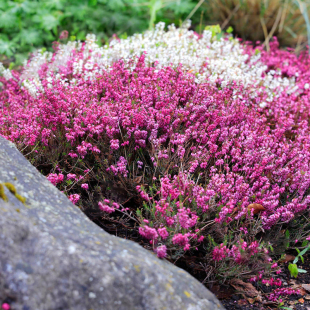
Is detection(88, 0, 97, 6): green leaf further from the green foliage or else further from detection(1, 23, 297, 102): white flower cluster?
detection(1, 23, 297, 102): white flower cluster

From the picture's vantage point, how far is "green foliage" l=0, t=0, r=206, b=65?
546 centimetres

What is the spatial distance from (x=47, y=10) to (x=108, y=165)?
4251mm

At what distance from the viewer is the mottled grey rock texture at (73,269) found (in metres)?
1.36

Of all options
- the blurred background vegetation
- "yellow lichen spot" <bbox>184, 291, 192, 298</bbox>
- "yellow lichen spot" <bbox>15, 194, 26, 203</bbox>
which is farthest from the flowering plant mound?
the blurred background vegetation

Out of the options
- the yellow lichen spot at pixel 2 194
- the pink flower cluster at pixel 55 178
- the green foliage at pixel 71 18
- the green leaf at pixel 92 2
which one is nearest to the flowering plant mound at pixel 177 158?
the pink flower cluster at pixel 55 178

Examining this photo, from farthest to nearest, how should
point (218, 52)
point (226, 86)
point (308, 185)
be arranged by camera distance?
point (218, 52) < point (226, 86) < point (308, 185)

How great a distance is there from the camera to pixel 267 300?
223 cm

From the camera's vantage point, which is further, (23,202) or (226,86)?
(226,86)

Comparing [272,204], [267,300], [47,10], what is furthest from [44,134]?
[47,10]

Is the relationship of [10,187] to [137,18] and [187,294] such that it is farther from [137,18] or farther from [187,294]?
[137,18]

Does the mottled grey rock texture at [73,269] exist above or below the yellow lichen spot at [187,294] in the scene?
above

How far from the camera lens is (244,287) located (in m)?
2.31

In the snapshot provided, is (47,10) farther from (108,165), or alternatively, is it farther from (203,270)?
(203,270)

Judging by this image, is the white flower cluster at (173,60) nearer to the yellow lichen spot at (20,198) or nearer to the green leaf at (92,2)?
the green leaf at (92,2)
